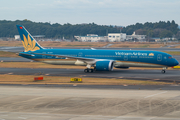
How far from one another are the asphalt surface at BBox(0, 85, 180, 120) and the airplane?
63.5ft

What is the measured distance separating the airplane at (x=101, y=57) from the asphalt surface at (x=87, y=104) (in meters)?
19.4

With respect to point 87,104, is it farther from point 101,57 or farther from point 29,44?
point 29,44

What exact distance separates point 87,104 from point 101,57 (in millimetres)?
29267

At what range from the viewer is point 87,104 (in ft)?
85.3

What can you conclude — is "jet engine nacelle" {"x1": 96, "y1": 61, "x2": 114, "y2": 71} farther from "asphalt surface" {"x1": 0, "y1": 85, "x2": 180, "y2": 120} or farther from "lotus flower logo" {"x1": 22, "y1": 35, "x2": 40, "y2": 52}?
"asphalt surface" {"x1": 0, "y1": 85, "x2": 180, "y2": 120}

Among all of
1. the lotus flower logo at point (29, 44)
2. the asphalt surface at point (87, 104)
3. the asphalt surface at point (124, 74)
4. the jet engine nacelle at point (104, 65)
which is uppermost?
the lotus flower logo at point (29, 44)

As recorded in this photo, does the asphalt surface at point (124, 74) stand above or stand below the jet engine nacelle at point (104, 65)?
below

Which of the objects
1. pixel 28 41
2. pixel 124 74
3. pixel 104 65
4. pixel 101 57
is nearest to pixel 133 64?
pixel 124 74

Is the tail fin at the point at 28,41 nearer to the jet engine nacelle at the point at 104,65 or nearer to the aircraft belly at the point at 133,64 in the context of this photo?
the jet engine nacelle at the point at 104,65

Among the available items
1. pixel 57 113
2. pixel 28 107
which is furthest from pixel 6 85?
pixel 57 113

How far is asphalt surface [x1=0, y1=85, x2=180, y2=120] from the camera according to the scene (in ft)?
71.1

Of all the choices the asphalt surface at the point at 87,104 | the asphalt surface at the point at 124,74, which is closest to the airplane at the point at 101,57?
the asphalt surface at the point at 124,74

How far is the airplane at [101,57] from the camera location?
52.2 m

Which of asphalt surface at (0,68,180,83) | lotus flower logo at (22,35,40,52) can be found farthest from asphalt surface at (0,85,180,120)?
lotus flower logo at (22,35,40,52)
